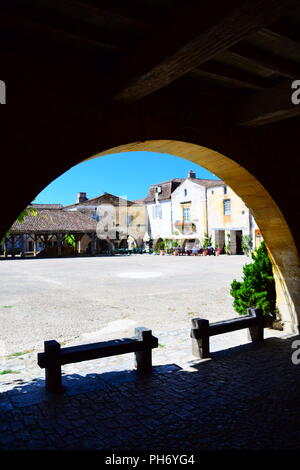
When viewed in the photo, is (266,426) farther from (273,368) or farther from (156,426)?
(273,368)

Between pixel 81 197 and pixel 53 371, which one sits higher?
pixel 81 197

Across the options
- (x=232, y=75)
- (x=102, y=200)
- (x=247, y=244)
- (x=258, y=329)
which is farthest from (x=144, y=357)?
(x=102, y=200)

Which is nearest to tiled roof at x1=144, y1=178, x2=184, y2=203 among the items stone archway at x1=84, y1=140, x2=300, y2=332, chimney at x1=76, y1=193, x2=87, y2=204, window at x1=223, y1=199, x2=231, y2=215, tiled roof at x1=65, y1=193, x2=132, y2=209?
tiled roof at x1=65, y1=193, x2=132, y2=209

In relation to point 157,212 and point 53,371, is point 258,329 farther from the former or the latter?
point 157,212

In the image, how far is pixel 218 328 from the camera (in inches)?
208

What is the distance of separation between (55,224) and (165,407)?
3470 cm

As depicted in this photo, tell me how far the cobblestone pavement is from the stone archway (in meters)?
1.10

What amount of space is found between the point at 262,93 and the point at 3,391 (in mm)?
4701

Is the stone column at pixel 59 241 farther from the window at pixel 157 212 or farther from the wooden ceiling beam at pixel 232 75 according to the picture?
the wooden ceiling beam at pixel 232 75

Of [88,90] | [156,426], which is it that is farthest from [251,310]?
[88,90]

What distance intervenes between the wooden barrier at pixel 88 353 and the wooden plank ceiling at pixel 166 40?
2961mm

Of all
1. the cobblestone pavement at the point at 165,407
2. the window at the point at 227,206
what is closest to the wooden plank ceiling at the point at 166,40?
the cobblestone pavement at the point at 165,407

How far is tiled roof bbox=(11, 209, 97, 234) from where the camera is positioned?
114 ft

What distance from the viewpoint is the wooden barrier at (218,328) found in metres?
5.02
